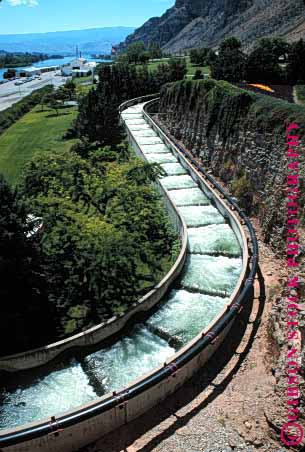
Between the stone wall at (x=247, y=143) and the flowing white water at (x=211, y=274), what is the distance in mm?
2321

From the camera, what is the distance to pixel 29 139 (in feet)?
166

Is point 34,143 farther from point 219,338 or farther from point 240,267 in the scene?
point 219,338

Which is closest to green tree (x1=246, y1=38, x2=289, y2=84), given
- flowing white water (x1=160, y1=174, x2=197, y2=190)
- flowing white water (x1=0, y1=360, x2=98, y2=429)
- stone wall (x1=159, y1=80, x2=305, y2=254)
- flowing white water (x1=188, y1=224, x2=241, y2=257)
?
stone wall (x1=159, y1=80, x2=305, y2=254)

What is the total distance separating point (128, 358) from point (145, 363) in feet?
2.00

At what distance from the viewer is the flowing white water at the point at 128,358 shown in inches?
542

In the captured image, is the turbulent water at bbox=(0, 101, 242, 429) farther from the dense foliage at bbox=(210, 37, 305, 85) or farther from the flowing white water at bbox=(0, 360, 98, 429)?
the dense foliage at bbox=(210, 37, 305, 85)

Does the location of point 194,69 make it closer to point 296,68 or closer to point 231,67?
point 231,67

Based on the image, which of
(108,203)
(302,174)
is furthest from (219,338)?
(108,203)

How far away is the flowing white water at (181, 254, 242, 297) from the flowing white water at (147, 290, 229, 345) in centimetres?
48

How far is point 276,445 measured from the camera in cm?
1116

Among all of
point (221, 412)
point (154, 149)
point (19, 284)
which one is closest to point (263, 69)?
point (154, 149)

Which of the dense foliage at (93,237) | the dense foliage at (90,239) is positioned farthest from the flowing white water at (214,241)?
the dense foliage at (93,237)

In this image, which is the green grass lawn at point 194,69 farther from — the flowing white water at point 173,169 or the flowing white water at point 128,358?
the flowing white water at point 128,358

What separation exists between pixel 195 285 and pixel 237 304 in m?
3.39
